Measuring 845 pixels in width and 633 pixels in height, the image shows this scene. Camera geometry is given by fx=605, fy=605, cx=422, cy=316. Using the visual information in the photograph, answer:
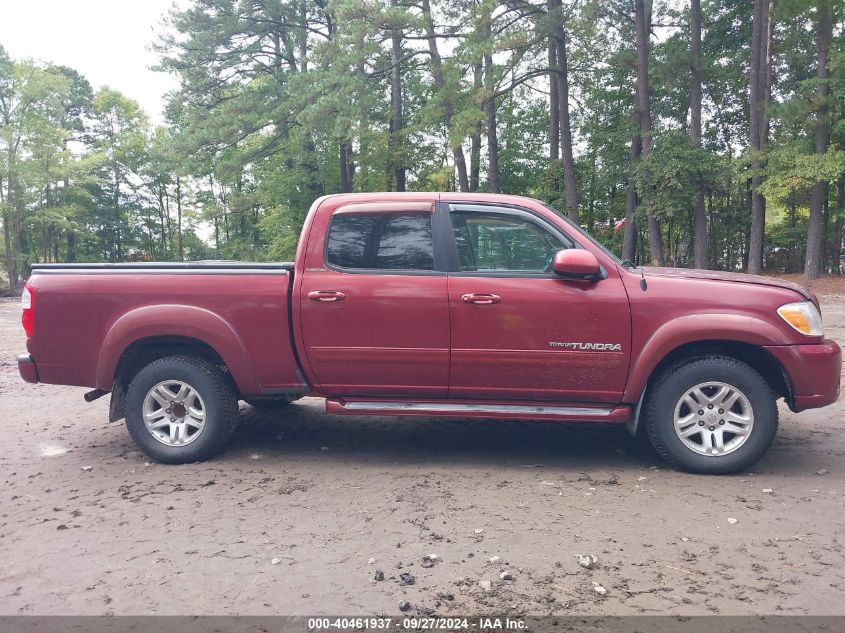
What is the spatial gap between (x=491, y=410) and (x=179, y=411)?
2.40m

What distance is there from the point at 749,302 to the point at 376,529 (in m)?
2.96

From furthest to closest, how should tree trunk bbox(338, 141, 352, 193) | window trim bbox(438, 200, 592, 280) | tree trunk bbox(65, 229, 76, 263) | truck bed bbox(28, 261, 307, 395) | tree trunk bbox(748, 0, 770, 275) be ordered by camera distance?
tree trunk bbox(65, 229, 76, 263)
tree trunk bbox(338, 141, 352, 193)
tree trunk bbox(748, 0, 770, 275)
truck bed bbox(28, 261, 307, 395)
window trim bbox(438, 200, 592, 280)

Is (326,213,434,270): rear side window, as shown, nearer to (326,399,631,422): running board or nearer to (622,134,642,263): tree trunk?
(326,399,631,422): running board

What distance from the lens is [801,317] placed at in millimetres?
4188

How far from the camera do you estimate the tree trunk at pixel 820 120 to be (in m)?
21.1

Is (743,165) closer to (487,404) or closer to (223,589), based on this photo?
(487,404)

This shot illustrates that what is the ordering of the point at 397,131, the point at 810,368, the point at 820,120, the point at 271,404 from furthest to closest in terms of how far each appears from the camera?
the point at 397,131
the point at 820,120
the point at 271,404
the point at 810,368

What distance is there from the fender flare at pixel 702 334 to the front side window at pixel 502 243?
914 millimetres

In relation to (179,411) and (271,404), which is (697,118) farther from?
(179,411)

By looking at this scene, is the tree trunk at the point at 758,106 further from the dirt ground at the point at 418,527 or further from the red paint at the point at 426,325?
the red paint at the point at 426,325

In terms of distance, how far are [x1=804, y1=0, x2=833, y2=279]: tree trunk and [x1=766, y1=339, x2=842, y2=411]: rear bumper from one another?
71.6 ft

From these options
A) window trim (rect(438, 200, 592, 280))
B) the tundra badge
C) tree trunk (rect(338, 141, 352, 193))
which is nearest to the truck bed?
window trim (rect(438, 200, 592, 280))

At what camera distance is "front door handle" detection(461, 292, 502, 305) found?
A: 14.3 feet

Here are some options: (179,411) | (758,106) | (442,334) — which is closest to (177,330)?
(179,411)
